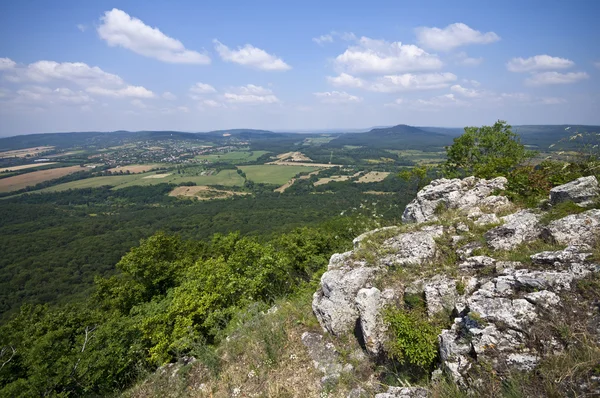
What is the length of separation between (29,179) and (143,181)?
83.7m

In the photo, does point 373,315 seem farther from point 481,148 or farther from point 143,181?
point 143,181

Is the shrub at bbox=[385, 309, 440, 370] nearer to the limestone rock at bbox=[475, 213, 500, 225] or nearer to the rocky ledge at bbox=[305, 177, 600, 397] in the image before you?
the rocky ledge at bbox=[305, 177, 600, 397]

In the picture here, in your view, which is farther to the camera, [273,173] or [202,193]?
[273,173]

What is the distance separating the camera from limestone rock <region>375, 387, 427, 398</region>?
525 cm

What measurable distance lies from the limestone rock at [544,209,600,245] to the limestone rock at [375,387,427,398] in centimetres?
556

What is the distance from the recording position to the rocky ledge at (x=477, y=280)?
16.5ft

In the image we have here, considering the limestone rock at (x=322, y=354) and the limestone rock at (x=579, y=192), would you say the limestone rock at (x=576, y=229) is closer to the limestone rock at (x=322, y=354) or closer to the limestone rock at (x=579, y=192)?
the limestone rock at (x=579, y=192)

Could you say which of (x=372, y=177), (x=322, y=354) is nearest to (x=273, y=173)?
(x=372, y=177)

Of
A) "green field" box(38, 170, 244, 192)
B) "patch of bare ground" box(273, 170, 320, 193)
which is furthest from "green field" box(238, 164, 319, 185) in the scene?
"green field" box(38, 170, 244, 192)

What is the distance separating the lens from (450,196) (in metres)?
13.5

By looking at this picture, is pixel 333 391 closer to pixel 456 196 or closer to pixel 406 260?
pixel 406 260

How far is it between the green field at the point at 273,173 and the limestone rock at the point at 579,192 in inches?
5566

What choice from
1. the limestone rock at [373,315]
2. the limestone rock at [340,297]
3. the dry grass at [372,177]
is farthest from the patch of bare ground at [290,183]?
the limestone rock at [373,315]

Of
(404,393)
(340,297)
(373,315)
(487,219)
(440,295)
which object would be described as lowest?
(404,393)
